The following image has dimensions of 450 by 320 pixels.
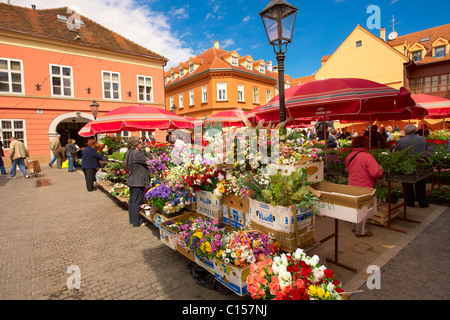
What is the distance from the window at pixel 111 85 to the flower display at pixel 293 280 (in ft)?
72.0

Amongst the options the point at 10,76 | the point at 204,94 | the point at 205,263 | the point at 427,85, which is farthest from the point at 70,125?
the point at 427,85

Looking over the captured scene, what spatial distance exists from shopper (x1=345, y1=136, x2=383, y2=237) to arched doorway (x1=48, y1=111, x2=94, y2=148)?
66.2 feet

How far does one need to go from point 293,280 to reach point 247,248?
2.36 ft

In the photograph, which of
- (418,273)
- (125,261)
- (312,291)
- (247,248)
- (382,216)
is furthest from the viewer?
(382,216)

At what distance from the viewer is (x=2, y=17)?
17.2 metres

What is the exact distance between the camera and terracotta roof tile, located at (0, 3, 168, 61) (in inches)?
690

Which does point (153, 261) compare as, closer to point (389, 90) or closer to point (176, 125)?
point (176, 125)

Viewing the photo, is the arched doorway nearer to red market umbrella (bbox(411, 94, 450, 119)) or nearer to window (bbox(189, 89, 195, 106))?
window (bbox(189, 89, 195, 106))

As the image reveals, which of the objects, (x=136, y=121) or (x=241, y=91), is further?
(x=241, y=91)

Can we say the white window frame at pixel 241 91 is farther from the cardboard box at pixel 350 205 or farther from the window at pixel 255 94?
the cardboard box at pixel 350 205

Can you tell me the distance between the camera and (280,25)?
4523 mm

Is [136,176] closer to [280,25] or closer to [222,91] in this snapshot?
[280,25]

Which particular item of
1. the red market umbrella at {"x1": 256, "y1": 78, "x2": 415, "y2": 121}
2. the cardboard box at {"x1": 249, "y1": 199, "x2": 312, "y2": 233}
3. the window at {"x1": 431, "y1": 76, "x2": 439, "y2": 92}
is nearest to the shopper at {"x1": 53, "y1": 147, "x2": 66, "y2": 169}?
the red market umbrella at {"x1": 256, "y1": 78, "x2": 415, "y2": 121}
